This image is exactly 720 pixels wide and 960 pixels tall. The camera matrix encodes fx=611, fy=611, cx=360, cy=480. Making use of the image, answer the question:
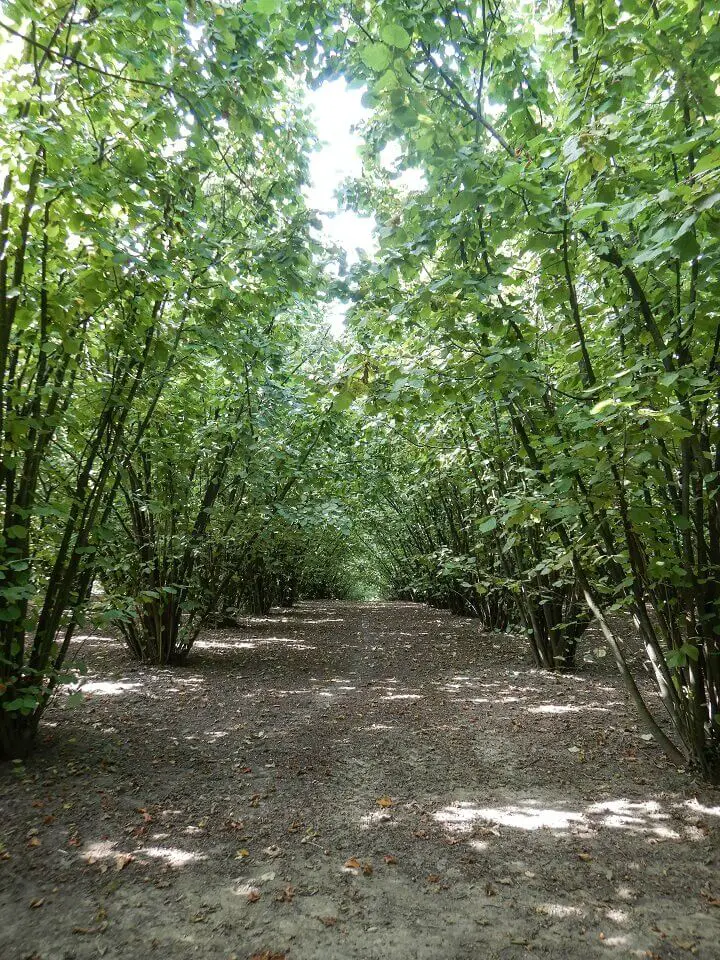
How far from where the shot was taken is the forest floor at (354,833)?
2373 millimetres

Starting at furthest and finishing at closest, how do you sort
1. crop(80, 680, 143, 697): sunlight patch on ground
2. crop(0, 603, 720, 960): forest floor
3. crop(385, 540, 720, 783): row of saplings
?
crop(80, 680, 143, 697): sunlight patch on ground → crop(385, 540, 720, 783): row of saplings → crop(0, 603, 720, 960): forest floor

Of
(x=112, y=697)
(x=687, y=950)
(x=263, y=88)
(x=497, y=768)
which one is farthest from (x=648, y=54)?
(x=112, y=697)

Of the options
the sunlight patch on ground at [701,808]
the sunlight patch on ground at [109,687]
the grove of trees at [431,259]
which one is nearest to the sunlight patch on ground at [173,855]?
the grove of trees at [431,259]

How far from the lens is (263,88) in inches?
146

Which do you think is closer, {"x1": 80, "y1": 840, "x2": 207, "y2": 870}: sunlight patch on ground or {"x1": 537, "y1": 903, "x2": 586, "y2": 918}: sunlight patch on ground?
{"x1": 537, "y1": 903, "x2": 586, "y2": 918}: sunlight patch on ground

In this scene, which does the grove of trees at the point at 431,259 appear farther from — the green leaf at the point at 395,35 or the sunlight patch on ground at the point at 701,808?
the sunlight patch on ground at the point at 701,808

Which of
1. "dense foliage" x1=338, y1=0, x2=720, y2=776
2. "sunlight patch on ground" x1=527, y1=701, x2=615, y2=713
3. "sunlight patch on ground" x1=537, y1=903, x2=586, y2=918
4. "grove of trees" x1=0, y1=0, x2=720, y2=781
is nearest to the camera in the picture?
"sunlight patch on ground" x1=537, y1=903, x2=586, y2=918

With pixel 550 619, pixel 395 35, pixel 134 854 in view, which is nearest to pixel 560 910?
pixel 134 854

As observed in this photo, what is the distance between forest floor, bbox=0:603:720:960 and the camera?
237 centimetres

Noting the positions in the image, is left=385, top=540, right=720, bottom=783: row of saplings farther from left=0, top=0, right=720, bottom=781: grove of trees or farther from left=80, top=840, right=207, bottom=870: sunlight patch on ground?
left=80, top=840, right=207, bottom=870: sunlight patch on ground

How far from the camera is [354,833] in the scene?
321cm

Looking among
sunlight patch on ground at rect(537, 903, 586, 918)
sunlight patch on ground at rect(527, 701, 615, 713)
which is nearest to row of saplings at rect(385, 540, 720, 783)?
sunlight patch on ground at rect(527, 701, 615, 713)

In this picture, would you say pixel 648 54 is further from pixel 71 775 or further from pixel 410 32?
pixel 71 775

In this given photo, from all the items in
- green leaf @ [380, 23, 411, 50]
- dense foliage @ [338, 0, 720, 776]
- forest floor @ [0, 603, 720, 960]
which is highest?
green leaf @ [380, 23, 411, 50]
